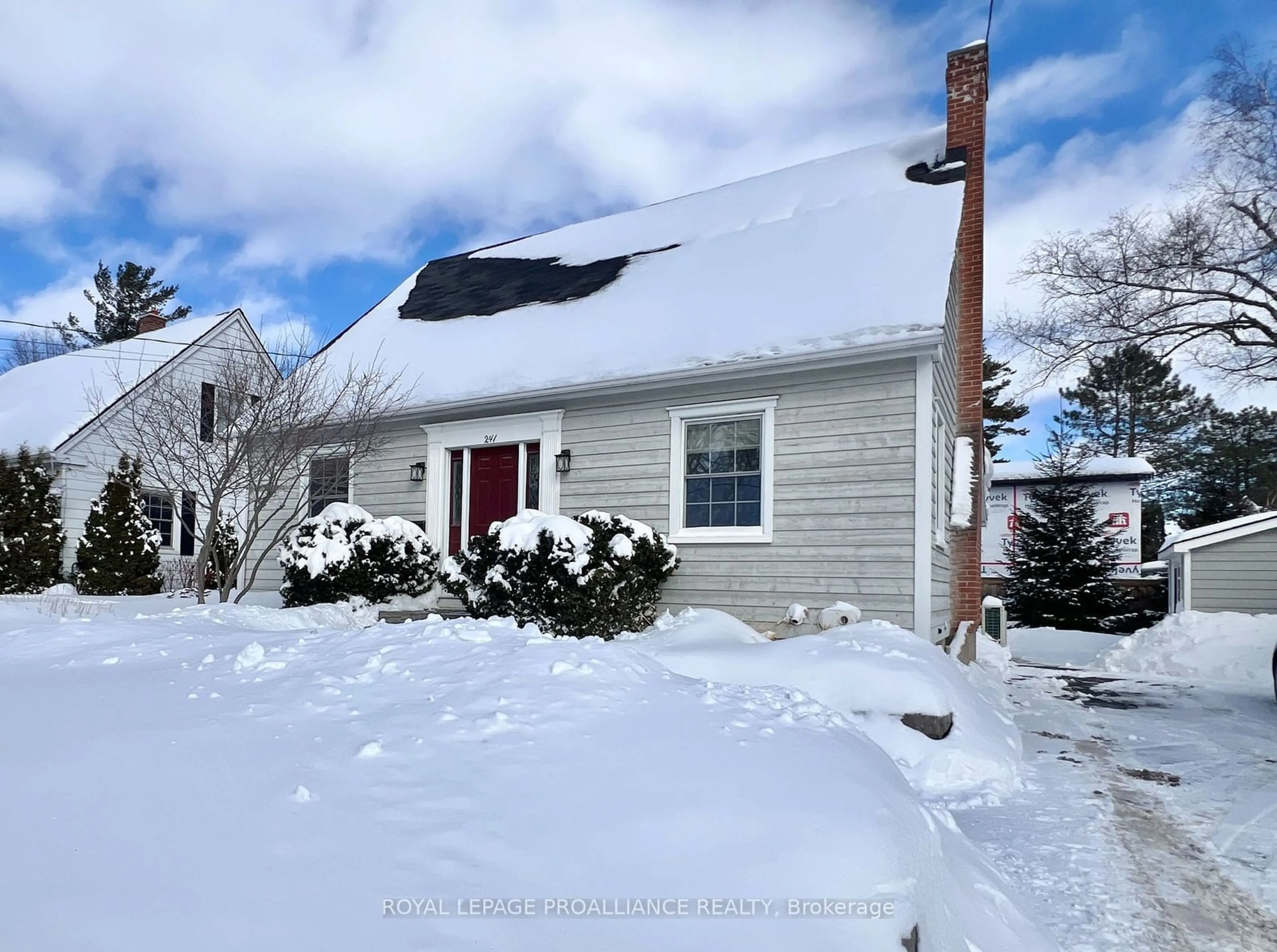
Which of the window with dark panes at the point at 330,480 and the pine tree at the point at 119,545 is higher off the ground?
the window with dark panes at the point at 330,480

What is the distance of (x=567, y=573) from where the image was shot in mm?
7637

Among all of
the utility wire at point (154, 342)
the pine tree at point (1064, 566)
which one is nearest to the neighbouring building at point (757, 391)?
the utility wire at point (154, 342)

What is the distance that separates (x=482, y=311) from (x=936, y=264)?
677cm

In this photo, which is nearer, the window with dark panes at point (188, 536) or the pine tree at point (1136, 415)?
the window with dark panes at point (188, 536)

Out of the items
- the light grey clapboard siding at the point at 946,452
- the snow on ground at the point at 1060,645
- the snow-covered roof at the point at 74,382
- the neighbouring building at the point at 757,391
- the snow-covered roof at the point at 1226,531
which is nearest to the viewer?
the neighbouring building at the point at 757,391

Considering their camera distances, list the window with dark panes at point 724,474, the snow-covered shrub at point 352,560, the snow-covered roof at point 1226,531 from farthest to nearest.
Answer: the snow-covered roof at point 1226,531 → the snow-covered shrub at point 352,560 → the window with dark panes at point 724,474

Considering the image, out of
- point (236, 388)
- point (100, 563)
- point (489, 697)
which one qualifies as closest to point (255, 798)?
point (489, 697)

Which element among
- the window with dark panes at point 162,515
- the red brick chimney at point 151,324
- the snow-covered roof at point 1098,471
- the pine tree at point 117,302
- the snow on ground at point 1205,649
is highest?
the pine tree at point 117,302

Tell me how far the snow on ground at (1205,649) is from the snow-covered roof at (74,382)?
18004 mm

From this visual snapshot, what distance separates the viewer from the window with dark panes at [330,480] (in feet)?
36.6

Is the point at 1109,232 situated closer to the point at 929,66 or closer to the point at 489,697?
the point at 929,66

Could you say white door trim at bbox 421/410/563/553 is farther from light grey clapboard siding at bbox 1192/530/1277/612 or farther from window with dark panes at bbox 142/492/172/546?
light grey clapboard siding at bbox 1192/530/1277/612

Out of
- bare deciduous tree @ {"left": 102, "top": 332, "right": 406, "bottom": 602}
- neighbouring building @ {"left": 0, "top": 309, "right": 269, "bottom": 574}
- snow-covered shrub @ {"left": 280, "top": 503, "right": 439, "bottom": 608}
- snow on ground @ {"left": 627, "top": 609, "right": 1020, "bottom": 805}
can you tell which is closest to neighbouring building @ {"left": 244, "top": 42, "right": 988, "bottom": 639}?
bare deciduous tree @ {"left": 102, "top": 332, "right": 406, "bottom": 602}

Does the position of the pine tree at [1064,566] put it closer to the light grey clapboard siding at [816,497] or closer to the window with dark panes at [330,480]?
the light grey clapboard siding at [816,497]
